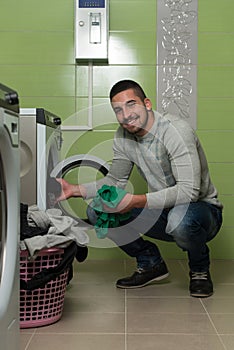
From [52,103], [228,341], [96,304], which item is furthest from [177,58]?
[228,341]

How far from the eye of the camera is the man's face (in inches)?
102

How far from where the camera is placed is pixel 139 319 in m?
2.18

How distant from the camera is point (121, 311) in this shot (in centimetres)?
229

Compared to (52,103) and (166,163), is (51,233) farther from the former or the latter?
(52,103)

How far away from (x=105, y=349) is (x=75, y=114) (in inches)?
71.8

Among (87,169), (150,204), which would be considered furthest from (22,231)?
(87,169)

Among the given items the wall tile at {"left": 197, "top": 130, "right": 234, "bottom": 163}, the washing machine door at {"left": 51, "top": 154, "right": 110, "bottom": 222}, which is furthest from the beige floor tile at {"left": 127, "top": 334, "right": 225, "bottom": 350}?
the wall tile at {"left": 197, "top": 130, "right": 234, "bottom": 163}

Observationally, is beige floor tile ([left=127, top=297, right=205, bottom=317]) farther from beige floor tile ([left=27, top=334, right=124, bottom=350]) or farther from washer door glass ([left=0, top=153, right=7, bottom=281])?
washer door glass ([left=0, top=153, right=7, bottom=281])

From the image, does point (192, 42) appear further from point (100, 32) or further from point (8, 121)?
point (8, 121)

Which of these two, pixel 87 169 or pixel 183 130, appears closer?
pixel 183 130

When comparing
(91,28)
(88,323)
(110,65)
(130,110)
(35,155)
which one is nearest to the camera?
(88,323)

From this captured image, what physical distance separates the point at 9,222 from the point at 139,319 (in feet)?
2.79

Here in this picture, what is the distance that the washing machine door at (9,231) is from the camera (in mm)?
1491

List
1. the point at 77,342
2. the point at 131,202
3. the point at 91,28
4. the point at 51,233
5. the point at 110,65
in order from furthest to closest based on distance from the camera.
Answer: the point at 110,65, the point at 91,28, the point at 131,202, the point at 51,233, the point at 77,342
